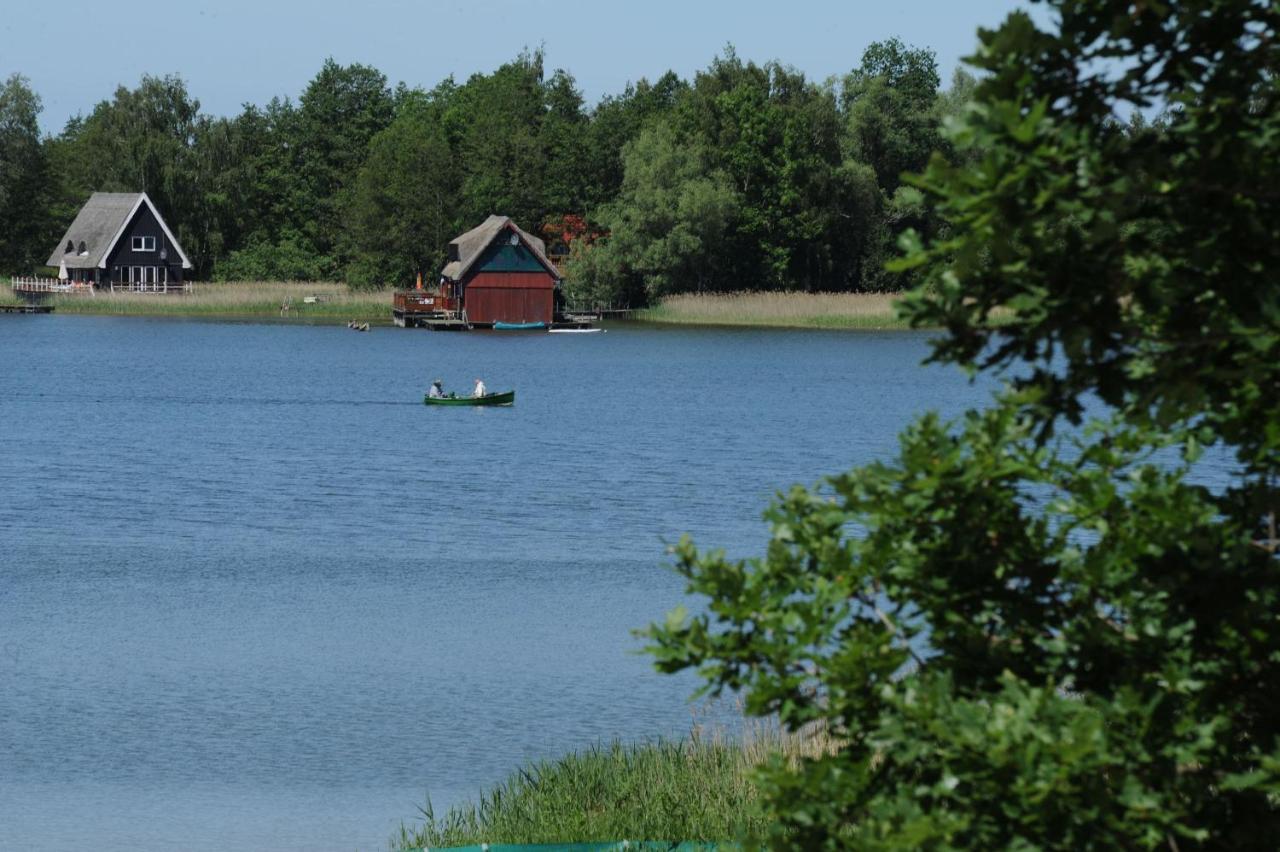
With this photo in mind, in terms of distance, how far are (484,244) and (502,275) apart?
11.4 feet

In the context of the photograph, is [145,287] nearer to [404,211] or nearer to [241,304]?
[241,304]

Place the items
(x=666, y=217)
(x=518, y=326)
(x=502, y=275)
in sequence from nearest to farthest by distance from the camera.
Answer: (x=666, y=217)
(x=518, y=326)
(x=502, y=275)

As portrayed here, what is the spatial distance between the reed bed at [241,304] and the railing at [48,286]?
1.23 metres

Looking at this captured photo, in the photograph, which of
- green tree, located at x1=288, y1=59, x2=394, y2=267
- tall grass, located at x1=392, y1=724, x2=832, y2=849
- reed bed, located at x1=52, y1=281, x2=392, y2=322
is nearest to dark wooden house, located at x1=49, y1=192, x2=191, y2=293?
reed bed, located at x1=52, y1=281, x2=392, y2=322

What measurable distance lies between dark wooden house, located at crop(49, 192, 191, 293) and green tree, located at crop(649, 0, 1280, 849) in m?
120

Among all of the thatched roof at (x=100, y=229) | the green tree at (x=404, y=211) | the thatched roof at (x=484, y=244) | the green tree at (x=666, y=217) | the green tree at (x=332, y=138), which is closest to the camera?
the thatched roof at (x=484, y=244)

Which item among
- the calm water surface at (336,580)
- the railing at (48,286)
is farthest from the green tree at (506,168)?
the calm water surface at (336,580)

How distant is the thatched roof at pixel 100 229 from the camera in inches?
4798

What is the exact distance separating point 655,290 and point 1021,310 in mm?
106379

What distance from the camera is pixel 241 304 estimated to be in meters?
122

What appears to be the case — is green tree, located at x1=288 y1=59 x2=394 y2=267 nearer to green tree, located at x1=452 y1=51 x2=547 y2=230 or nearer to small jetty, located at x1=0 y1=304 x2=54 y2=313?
green tree, located at x1=452 y1=51 x2=547 y2=230

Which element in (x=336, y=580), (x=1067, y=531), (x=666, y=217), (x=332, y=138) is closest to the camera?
(x=1067, y=531)

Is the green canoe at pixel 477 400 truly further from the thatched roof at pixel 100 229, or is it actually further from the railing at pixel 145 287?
the railing at pixel 145 287

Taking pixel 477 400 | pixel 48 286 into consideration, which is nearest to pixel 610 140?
pixel 48 286
